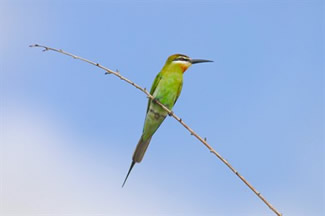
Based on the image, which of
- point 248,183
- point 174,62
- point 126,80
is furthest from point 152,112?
point 248,183

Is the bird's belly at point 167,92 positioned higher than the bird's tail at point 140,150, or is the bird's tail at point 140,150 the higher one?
the bird's belly at point 167,92

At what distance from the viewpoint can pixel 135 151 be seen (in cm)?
332

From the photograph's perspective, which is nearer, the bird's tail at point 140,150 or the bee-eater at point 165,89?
the bird's tail at point 140,150

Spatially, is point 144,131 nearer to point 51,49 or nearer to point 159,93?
point 159,93

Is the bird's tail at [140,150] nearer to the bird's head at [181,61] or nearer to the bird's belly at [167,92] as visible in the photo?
the bird's belly at [167,92]

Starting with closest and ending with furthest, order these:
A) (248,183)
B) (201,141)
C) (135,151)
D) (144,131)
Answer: (248,183), (201,141), (135,151), (144,131)

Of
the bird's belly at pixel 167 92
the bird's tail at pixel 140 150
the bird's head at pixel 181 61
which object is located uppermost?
the bird's head at pixel 181 61

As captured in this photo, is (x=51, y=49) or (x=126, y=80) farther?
(x=126, y=80)

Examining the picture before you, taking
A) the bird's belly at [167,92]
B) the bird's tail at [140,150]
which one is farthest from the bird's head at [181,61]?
the bird's tail at [140,150]

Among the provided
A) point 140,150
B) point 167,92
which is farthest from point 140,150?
point 167,92

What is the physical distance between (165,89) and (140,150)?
70cm

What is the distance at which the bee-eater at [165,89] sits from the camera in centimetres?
382

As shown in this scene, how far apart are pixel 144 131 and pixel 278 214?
7.86ft

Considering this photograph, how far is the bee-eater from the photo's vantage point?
151 inches
